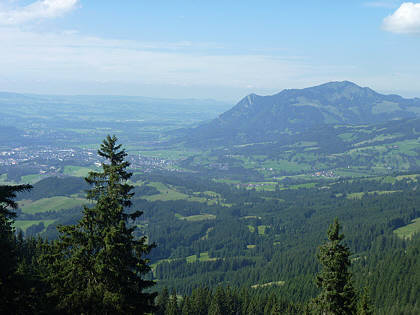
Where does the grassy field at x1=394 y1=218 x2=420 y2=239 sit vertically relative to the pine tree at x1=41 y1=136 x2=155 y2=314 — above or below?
below

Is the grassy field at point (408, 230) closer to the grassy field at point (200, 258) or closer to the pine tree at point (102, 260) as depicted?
the grassy field at point (200, 258)

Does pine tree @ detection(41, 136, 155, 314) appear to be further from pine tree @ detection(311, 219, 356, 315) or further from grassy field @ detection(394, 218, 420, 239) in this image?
grassy field @ detection(394, 218, 420, 239)

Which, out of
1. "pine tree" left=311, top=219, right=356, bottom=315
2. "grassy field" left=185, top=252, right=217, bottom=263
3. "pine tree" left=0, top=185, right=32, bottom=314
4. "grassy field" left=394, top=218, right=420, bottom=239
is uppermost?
"pine tree" left=0, top=185, right=32, bottom=314

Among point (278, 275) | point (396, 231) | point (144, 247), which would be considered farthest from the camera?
A: point (396, 231)

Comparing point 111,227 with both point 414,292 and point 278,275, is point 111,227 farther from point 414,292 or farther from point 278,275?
point 278,275

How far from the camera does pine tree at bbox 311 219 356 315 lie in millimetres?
25422

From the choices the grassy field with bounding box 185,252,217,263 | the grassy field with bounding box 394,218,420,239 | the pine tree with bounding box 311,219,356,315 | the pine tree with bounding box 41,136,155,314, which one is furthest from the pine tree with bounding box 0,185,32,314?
the grassy field with bounding box 394,218,420,239

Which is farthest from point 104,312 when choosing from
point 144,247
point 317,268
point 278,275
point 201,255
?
point 201,255

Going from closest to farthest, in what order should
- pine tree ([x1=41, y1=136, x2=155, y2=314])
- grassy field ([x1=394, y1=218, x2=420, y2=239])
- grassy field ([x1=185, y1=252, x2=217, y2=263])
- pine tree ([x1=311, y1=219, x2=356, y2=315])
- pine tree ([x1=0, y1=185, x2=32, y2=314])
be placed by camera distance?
pine tree ([x1=0, y1=185, x2=32, y2=314]) → pine tree ([x1=41, y1=136, x2=155, y2=314]) → pine tree ([x1=311, y1=219, x2=356, y2=315]) → grassy field ([x1=394, y1=218, x2=420, y2=239]) → grassy field ([x1=185, y1=252, x2=217, y2=263])

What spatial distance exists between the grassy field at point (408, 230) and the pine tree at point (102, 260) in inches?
7097

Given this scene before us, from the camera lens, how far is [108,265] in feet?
71.5

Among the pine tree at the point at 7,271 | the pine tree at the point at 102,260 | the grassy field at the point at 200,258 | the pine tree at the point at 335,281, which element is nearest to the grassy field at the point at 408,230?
the grassy field at the point at 200,258

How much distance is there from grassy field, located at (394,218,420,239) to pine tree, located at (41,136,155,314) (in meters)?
180

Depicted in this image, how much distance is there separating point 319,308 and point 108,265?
1465 cm
